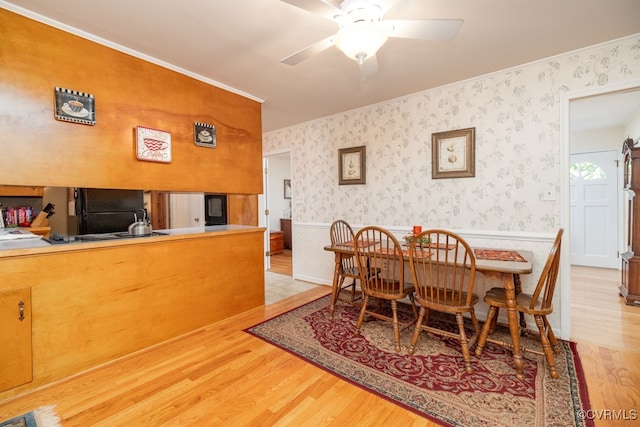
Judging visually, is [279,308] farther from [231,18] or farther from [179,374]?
[231,18]

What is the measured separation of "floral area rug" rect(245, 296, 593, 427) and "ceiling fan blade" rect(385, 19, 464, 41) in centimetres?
206

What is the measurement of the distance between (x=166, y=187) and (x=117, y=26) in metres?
1.18

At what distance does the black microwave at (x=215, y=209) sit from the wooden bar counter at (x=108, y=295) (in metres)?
1.70

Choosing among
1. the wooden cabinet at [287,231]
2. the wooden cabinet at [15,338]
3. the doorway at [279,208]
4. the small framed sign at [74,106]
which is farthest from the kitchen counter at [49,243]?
the wooden cabinet at [287,231]

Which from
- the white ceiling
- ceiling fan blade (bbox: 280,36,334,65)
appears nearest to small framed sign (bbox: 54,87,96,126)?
the white ceiling

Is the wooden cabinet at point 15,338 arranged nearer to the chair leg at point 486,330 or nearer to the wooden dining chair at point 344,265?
the wooden dining chair at point 344,265

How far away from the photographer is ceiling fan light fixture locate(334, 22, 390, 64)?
1.51 metres

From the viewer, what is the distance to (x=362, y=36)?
1.52 meters

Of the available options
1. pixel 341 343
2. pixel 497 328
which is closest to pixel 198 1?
pixel 341 343

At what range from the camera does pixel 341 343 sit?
7.69 ft

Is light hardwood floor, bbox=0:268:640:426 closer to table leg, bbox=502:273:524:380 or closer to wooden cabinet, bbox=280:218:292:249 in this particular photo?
table leg, bbox=502:273:524:380

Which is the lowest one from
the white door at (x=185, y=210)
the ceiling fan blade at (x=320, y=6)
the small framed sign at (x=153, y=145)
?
the white door at (x=185, y=210)

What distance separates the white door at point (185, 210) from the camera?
165 inches

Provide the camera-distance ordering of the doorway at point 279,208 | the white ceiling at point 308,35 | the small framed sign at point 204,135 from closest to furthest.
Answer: the white ceiling at point 308,35 → the small framed sign at point 204,135 → the doorway at point 279,208
